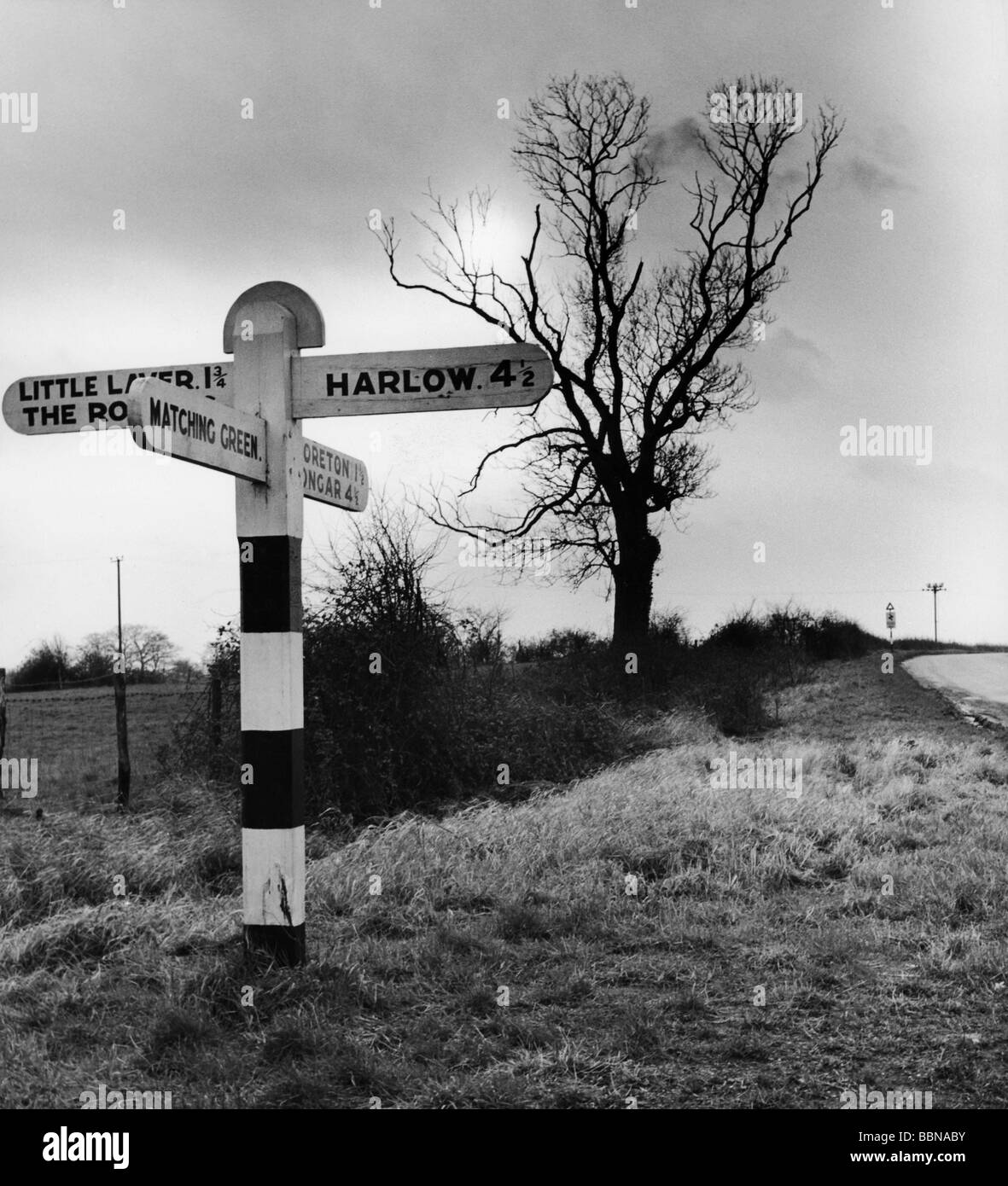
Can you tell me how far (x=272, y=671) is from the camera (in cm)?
500

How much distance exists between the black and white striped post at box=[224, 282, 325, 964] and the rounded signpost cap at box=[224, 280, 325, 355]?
13cm

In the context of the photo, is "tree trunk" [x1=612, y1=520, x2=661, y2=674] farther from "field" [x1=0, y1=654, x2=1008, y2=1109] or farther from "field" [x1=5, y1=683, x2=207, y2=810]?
"field" [x1=5, y1=683, x2=207, y2=810]

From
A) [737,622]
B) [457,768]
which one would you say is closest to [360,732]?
[457,768]

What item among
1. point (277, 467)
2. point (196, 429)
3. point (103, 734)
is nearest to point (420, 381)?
point (277, 467)

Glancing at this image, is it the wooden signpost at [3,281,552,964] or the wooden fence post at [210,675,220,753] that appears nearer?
the wooden signpost at [3,281,552,964]

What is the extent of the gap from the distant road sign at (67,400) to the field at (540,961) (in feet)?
7.93

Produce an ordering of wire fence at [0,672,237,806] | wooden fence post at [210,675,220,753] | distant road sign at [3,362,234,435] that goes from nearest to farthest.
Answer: distant road sign at [3,362,234,435] → wooden fence post at [210,675,220,753] → wire fence at [0,672,237,806]

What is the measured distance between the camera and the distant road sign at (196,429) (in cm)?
409

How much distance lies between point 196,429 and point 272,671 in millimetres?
1157

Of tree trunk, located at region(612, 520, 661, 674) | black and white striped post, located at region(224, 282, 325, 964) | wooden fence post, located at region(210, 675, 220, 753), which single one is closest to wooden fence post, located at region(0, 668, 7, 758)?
wooden fence post, located at region(210, 675, 220, 753)

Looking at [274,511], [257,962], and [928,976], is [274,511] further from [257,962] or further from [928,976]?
[928,976]

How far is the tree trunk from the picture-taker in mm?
15461
